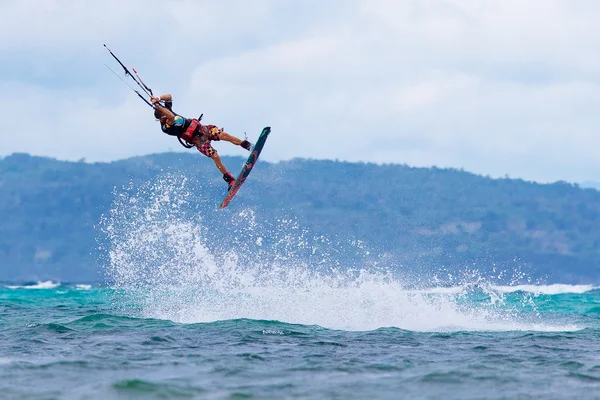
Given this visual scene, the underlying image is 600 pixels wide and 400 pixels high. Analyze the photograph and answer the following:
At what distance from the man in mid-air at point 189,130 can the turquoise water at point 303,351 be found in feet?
15.2

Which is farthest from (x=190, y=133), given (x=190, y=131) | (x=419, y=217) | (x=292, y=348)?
(x=419, y=217)

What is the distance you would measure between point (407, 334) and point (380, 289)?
4904 millimetres

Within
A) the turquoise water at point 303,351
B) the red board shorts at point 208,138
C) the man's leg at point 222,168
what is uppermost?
the red board shorts at point 208,138

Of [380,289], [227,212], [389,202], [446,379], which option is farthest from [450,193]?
[446,379]

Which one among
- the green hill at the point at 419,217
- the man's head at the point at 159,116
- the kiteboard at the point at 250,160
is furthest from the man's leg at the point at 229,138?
the green hill at the point at 419,217

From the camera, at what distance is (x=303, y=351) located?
61.0 ft

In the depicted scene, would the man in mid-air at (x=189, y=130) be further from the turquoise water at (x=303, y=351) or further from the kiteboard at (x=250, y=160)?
the turquoise water at (x=303, y=351)

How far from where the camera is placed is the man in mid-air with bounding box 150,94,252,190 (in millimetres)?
21272

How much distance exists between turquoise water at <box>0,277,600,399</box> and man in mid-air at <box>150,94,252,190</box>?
462cm

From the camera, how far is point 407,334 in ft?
71.8

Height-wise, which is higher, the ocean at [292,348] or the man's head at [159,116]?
the man's head at [159,116]

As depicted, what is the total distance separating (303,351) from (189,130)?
21.2 ft

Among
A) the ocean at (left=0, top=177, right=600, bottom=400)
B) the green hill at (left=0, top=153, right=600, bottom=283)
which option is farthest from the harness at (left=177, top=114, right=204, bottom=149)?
the green hill at (left=0, top=153, right=600, bottom=283)

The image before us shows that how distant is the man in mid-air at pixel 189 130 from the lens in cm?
2127
